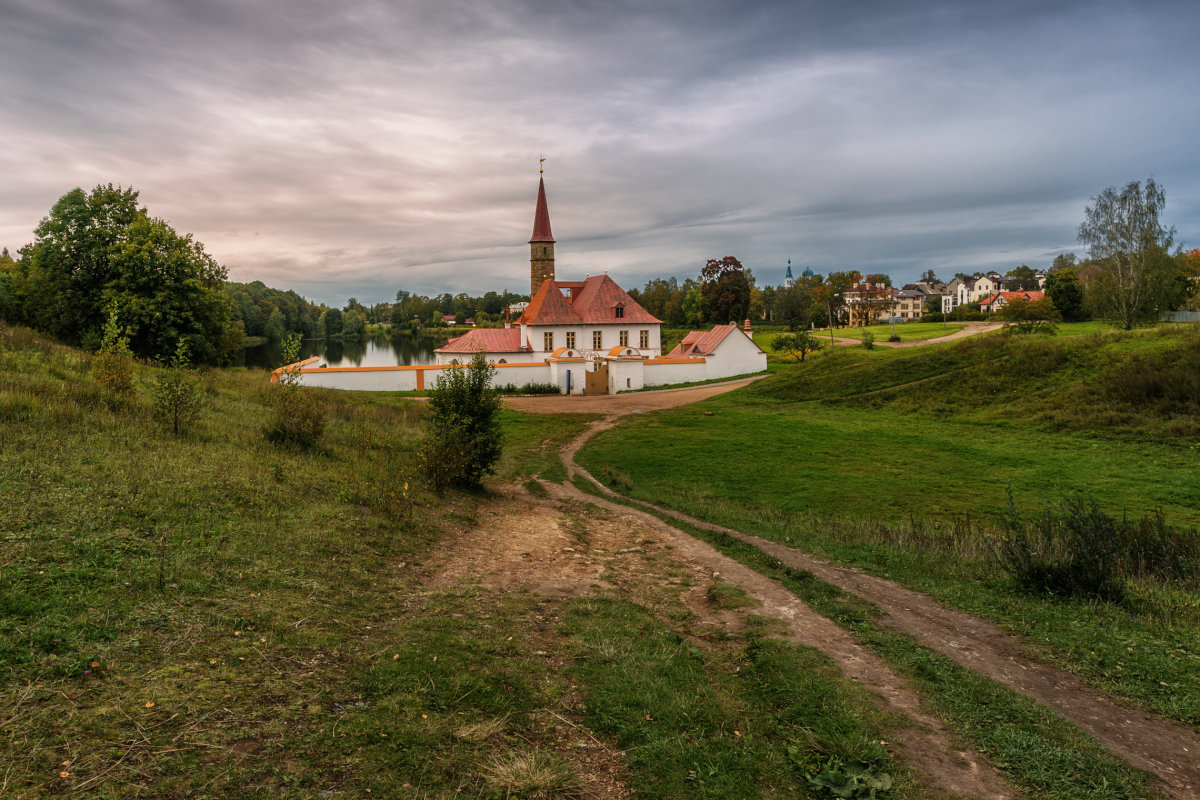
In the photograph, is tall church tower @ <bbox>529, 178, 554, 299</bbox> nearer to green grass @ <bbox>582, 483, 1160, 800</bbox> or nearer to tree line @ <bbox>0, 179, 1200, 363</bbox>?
tree line @ <bbox>0, 179, 1200, 363</bbox>

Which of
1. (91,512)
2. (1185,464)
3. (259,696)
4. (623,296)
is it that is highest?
(623,296)

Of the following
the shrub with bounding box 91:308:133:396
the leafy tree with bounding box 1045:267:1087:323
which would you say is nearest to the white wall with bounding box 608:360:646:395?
the shrub with bounding box 91:308:133:396

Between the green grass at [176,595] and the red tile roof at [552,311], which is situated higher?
the red tile roof at [552,311]

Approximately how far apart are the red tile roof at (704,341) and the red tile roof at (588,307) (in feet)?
10.7

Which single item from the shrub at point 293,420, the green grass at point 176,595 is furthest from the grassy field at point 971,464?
the shrub at point 293,420

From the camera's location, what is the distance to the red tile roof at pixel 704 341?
4444 centimetres

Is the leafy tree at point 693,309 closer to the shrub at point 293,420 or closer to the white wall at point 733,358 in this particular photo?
the white wall at point 733,358

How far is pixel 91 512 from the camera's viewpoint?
21.1 feet

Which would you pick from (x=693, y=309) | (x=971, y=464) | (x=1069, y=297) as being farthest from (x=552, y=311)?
(x=1069, y=297)

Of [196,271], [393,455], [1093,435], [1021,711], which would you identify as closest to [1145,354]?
[1093,435]

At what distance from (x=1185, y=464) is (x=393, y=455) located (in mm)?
20589

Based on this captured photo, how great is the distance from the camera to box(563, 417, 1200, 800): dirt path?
4398 millimetres

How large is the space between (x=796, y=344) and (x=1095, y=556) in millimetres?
43106

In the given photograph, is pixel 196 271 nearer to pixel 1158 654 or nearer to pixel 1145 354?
pixel 1158 654
